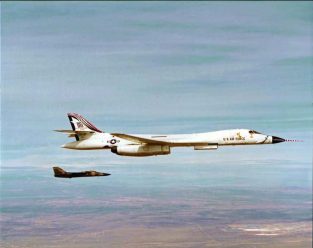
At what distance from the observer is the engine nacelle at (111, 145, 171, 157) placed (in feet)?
142

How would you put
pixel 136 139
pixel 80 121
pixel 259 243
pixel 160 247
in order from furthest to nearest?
1. pixel 259 243
2. pixel 160 247
3. pixel 80 121
4. pixel 136 139

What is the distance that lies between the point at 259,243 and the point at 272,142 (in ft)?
215

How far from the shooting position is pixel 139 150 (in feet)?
142

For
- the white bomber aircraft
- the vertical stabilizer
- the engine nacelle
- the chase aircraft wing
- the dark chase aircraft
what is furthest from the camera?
the dark chase aircraft

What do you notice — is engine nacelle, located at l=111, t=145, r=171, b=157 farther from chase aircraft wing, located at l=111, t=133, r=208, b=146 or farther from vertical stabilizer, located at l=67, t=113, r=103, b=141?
vertical stabilizer, located at l=67, t=113, r=103, b=141

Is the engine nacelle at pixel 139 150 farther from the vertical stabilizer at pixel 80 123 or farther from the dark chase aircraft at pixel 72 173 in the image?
the dark chase aircraft at pixel 72 173

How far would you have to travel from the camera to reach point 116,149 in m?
43.7

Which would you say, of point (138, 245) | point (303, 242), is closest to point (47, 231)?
point (138, 245)

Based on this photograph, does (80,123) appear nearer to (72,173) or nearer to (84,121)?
(84,121)

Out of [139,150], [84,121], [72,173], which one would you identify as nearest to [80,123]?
[84,121]

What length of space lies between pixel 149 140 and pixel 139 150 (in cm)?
117

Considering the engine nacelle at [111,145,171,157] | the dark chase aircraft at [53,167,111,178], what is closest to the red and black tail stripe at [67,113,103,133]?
the engine nacelle at [111,145,171,157]

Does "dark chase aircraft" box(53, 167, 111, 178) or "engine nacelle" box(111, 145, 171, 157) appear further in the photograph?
"dark chase aircraft" box(53, 167, 111, 178)

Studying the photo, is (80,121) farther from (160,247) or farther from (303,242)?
(303,242)
